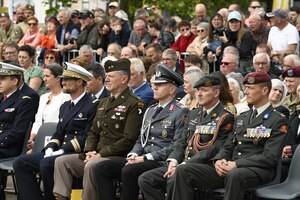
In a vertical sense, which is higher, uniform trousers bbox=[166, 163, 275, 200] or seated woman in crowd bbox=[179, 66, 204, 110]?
seated woman in crowd bbox=[179, 66, 204, 110]

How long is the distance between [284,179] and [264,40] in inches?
243

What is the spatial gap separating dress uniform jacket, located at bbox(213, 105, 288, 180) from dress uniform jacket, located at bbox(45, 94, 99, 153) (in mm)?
2328

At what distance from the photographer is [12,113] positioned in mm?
13992

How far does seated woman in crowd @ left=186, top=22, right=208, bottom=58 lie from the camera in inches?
696

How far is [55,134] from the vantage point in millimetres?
13492

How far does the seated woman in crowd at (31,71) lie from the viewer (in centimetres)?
1667

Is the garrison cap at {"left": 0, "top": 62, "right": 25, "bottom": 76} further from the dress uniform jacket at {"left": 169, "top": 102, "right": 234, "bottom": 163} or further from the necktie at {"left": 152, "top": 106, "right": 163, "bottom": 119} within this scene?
the dress uniform jacket at {"left": 169, "top": 102, "right": 234, "bottom": 163}

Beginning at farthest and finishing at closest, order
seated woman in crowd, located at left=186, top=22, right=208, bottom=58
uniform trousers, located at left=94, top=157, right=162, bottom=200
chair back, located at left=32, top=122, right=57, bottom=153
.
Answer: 1. seated woman in crowd, located at left=186, top=22, right=208, bottom=58
2. chair back, located at left=32, top=122, right=57, bottom=153
3. uniform trousers, located at left=94, top=157, right=162, bottom=200

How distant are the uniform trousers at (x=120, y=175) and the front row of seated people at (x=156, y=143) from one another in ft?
0.04

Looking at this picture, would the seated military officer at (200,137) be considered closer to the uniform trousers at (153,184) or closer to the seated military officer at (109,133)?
the uniform trousers at (153,184)

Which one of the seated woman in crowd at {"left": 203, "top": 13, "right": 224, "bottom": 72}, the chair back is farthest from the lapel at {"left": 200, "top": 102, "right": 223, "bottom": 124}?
the seated woman in crowd at {"left": 203, "top": 13, "right": 224, "bottom": 72}

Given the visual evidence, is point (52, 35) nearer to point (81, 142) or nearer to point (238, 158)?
point (81, 142)

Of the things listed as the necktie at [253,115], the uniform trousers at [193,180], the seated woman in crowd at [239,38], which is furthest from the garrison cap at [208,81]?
the seated woman in crowd at [239,38]

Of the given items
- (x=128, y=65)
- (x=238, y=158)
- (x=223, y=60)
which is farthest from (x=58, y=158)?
(x=223, y=60)
